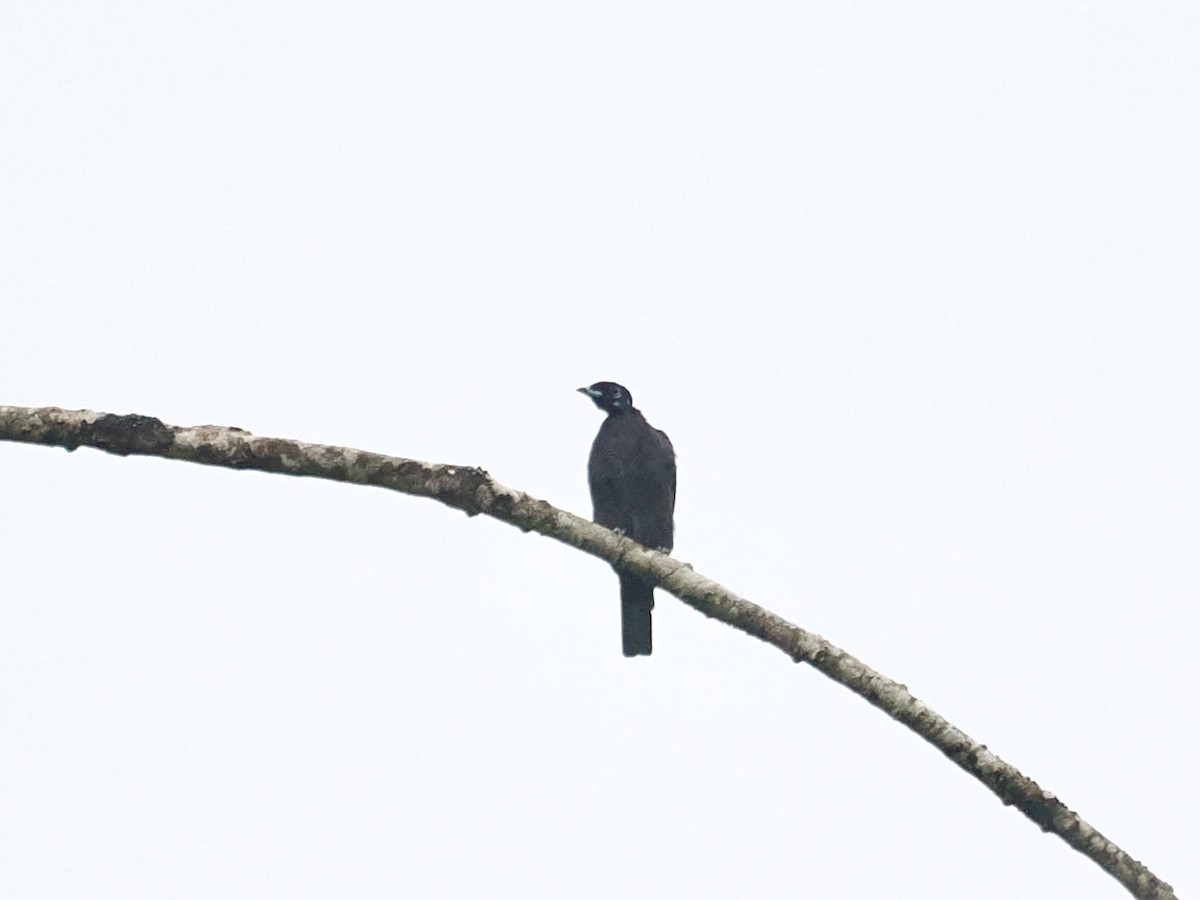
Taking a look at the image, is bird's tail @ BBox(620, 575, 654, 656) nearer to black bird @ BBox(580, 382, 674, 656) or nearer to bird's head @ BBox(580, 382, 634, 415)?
black bird @ BBox(580, 382, 674, 656)

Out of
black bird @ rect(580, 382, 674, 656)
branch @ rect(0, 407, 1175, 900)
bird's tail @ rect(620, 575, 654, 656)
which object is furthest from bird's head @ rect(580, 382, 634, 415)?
branch @ rect(0, 407, 1175, 900)

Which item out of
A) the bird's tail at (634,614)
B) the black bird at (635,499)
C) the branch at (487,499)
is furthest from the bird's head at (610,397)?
the branch at (487,499)

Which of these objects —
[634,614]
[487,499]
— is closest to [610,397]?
[634,614]

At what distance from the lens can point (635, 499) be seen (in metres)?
8.57

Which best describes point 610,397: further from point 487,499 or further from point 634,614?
point 487,499

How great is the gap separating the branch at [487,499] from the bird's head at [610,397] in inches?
173

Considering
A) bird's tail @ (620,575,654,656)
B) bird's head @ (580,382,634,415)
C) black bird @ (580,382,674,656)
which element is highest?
bird's head @ (580,382,634,415)

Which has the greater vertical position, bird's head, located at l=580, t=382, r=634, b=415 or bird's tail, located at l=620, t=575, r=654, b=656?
bird's head, located at l=580, t=382, r=634, b=415

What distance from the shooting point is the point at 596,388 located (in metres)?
9.11

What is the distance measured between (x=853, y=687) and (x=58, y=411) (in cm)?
223

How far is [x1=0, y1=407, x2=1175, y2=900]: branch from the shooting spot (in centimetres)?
418

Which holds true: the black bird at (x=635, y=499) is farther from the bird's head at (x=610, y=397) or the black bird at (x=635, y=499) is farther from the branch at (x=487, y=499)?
the branch at (x=487, y=499)

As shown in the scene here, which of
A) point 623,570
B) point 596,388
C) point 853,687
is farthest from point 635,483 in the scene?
point 853,687

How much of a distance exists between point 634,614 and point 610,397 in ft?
4.22
